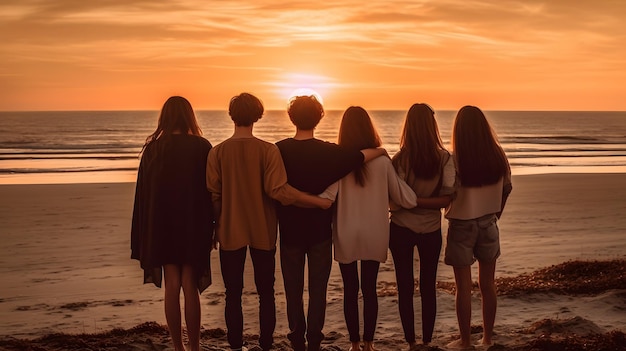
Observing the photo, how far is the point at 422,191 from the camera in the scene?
512 cm

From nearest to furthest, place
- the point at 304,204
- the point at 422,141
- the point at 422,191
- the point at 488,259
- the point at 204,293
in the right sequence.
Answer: the point at 304,204, the point at 422,141, the point at 422,191, the point at 488,259, the point at 204,293

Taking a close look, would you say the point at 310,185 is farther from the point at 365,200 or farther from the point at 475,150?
the point at 475,150

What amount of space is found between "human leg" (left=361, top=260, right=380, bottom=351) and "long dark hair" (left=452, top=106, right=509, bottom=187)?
92 cm

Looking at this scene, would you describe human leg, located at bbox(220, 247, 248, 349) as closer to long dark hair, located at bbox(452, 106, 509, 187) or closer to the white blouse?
the white blouse

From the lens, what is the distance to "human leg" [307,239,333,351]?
197 inches

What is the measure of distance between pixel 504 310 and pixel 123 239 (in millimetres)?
6695

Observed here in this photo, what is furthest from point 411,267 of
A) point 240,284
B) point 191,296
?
point 191,296

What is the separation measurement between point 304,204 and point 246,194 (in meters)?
0.42

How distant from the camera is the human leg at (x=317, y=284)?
4.99 m

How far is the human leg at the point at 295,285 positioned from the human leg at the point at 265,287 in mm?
95

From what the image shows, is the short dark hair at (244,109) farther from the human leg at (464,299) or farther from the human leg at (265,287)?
the human leg at (464,299)

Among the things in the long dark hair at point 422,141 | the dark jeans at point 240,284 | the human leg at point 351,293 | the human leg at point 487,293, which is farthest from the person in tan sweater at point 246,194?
the human leg at point 487,293

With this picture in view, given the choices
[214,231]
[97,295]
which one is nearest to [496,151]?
[214,231]

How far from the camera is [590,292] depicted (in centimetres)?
734
